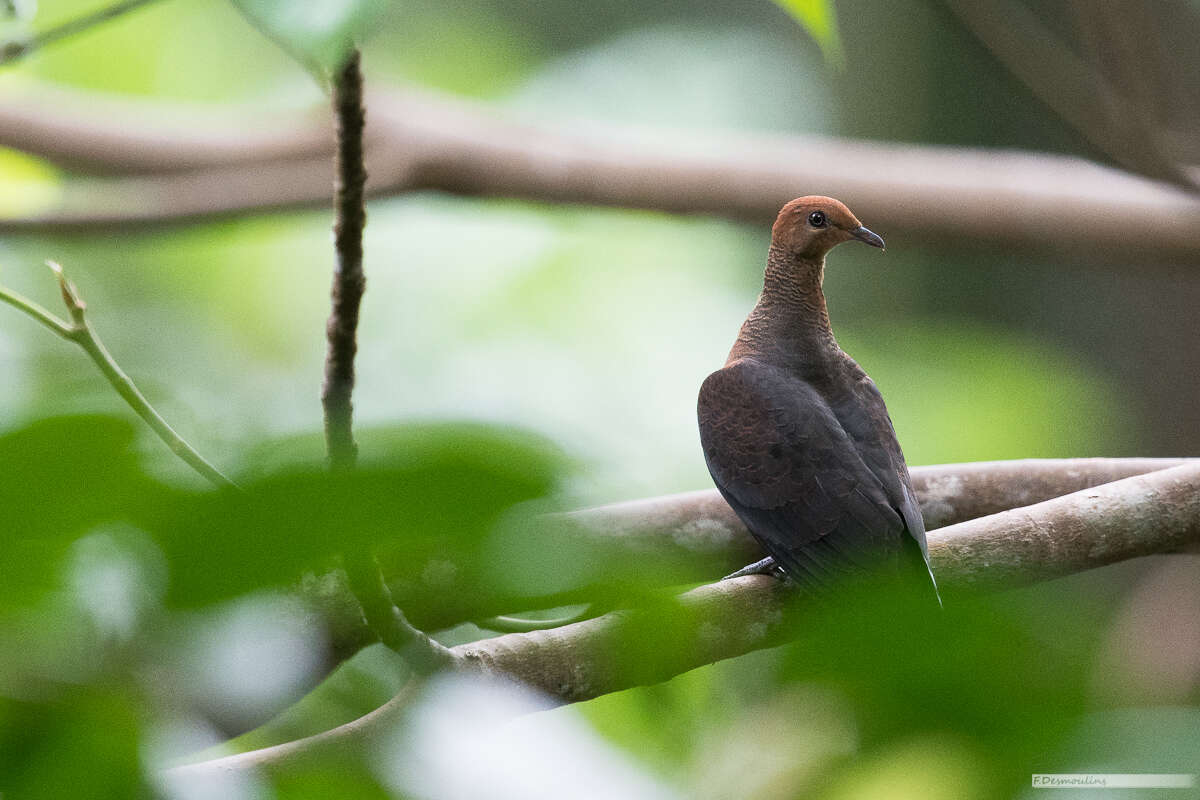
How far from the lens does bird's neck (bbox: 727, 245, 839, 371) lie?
5.02ft

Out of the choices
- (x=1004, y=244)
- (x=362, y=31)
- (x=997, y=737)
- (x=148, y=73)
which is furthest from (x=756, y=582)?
(x=148, y=73)

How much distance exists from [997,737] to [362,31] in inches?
18.9

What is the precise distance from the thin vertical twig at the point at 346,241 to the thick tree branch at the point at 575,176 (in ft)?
5.84

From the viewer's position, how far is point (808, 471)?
1.39m

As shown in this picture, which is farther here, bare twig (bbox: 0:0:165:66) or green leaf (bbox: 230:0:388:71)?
bare twig (bbox: 0:0:165:66)

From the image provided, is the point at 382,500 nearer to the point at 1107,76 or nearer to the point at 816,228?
the point at 816,228

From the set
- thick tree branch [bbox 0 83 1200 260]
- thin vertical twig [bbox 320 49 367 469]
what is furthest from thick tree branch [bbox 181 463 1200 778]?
thick tree branch [bbox 0 83 1200 260]

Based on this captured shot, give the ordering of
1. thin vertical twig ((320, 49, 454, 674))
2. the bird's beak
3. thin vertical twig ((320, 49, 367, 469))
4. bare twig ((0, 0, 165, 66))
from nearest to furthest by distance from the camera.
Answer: thin vertical twig ((320, 49, 454, 674)) < thin vertical twig ((320, 49, 367, 469)) < bare twig ((0, 0, 165, 66)) < the bird's beak

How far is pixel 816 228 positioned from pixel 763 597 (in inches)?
24.6

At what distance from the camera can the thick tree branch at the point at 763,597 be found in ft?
1.22

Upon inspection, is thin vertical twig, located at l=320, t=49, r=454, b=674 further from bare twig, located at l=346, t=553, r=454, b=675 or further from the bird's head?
the bird's head

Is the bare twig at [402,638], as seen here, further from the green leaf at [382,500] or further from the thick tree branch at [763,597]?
the green leaf at [382,500]

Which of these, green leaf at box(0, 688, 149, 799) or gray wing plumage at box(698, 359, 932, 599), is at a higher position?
green leaf at box(0, 688, 149, 799)

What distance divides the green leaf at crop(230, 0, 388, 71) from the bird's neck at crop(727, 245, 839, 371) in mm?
999
